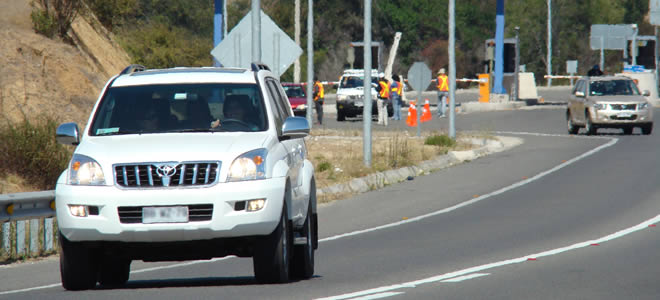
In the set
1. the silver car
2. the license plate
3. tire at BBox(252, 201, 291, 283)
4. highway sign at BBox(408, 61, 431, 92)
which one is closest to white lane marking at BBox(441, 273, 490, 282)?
tire at BBox(252, 201, 291, 283)

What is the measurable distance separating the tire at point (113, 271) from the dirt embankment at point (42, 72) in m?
16.6

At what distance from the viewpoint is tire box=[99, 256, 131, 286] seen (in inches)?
438

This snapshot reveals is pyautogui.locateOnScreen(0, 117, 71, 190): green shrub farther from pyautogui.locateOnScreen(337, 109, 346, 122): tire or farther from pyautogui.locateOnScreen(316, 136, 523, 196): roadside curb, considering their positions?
pyautogui.locateOnScreen(337, 109, 346, 122): tire

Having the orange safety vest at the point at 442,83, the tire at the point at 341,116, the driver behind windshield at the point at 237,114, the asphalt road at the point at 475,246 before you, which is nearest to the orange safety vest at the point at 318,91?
the tire at the point at 341,116

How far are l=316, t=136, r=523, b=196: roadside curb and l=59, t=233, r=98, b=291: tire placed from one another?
12.6 meters

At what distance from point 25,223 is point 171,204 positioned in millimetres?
5952

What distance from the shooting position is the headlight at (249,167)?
9852 millimetres

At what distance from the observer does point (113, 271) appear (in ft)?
36.8

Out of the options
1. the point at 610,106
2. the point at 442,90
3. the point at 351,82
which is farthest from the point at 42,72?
the point at 442,90

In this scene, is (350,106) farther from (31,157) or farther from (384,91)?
(31,157)

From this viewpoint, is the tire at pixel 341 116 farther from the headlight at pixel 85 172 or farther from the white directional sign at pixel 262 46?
the headlight at pixel 85 172

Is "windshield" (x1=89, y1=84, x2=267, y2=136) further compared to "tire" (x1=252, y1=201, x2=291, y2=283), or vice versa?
"windshield" (x1=89, y1=84, x2=267, y2=136)

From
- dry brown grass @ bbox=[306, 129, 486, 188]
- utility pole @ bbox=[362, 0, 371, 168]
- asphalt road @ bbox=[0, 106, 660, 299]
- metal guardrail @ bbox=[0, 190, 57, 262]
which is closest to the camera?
asphalt road @ bbox=[0, 106, 660, 299]

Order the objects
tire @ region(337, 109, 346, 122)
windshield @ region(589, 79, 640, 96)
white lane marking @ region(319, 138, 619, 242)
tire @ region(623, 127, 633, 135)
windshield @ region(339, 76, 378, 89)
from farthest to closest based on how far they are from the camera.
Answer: tire @ region(337, 109, 346, 122)
windshield @ region(339, 76, 378, 89)
tire @ region(623, 127, 633, 135)
windshield @ region(589, 79, 640, 96)
white lane marking @ region(319, 138, 619, 242)
